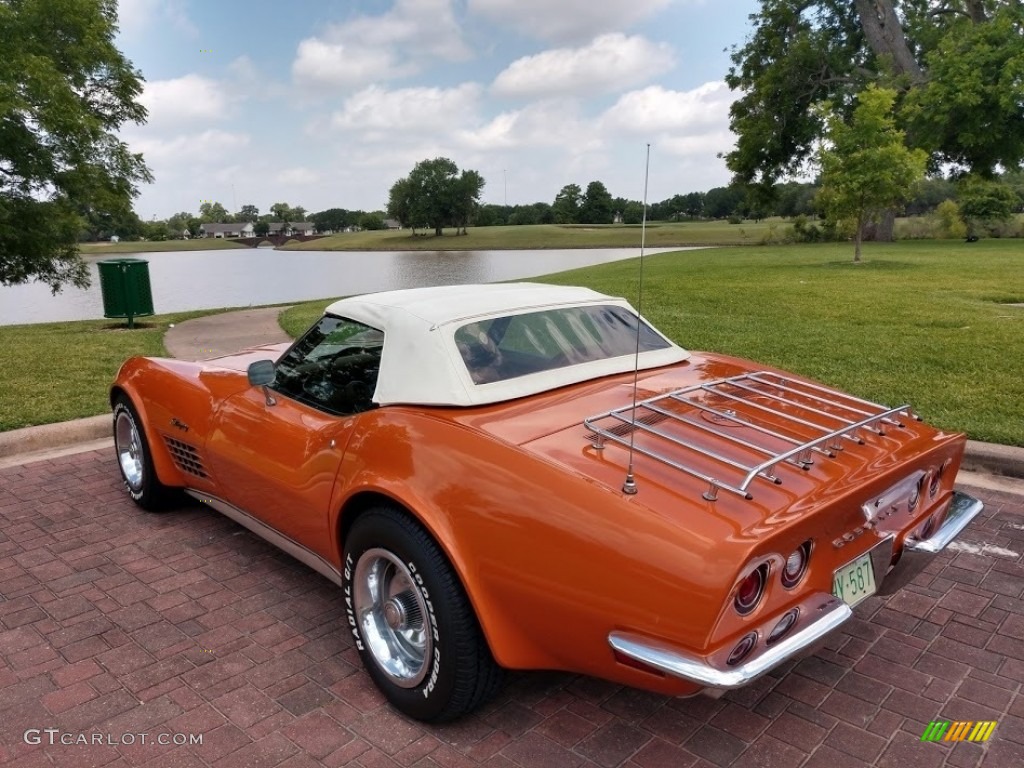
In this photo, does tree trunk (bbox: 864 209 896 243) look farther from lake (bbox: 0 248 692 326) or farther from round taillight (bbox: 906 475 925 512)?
round taillight (bbox: 906 475 925 512)

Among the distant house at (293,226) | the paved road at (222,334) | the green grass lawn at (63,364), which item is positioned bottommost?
the paved road at (222,334)

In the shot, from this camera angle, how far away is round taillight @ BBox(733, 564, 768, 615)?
1.86 metres

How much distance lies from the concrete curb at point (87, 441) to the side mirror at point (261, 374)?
3206 mm

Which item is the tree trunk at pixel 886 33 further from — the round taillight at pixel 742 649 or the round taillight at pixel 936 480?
the round taillight at pixel 742 649

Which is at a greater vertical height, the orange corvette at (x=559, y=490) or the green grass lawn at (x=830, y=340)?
the orange corvette at (x=559, y=490)

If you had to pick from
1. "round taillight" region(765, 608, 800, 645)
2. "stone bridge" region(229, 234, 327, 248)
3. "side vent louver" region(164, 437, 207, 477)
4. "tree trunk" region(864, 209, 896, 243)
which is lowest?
"side vent louver" region(164, 437, 207, 477)

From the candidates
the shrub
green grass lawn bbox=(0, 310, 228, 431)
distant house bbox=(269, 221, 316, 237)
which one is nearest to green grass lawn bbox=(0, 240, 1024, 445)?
green grass lawn bbox=(0, 310, 228, 431)

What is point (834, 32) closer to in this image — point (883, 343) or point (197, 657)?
point (883, 343)

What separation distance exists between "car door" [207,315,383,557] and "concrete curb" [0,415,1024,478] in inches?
112

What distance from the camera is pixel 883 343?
8.41m

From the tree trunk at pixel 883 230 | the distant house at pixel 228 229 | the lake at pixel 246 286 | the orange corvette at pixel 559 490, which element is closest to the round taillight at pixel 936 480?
the orange corvette at pixel 559 490

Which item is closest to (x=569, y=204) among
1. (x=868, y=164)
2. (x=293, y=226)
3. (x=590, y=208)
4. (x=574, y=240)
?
(x=590, y=208)

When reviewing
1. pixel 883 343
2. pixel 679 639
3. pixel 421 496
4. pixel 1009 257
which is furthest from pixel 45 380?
pixel 1009 257

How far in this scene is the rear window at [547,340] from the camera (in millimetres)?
2756
